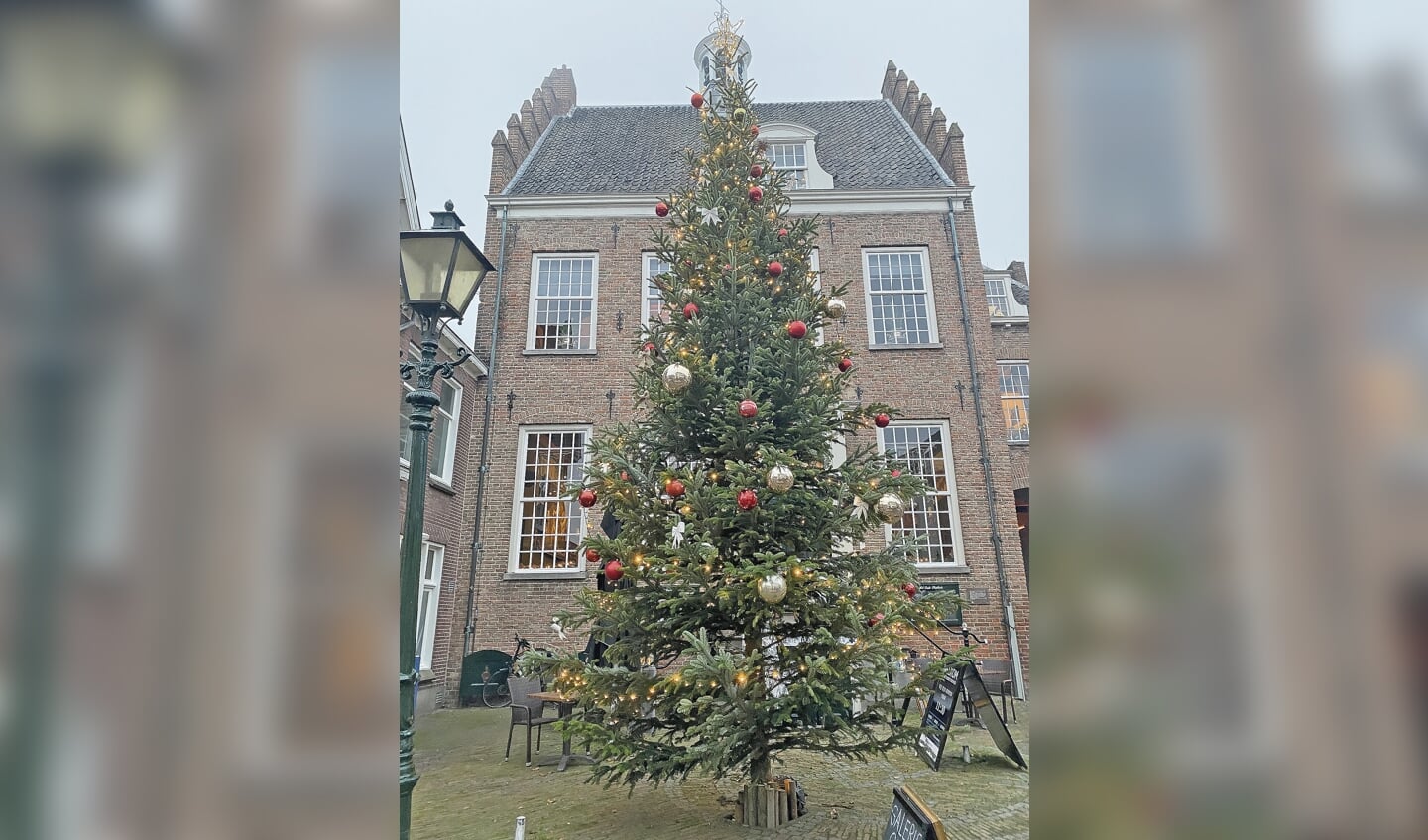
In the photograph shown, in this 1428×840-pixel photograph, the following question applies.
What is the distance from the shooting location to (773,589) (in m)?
3.97

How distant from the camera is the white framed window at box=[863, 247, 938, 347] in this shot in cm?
1303

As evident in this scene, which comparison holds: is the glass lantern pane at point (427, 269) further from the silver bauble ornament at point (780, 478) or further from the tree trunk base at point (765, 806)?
the tree trunk base at point (765, 806)

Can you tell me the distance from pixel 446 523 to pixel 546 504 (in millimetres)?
1723

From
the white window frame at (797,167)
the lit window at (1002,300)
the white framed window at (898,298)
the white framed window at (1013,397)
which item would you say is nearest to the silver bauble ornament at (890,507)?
the white framed window at (898,298)

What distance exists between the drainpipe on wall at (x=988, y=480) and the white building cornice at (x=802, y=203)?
39 centimetres

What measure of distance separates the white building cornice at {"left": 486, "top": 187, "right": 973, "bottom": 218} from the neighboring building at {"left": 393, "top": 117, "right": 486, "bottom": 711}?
3258mm

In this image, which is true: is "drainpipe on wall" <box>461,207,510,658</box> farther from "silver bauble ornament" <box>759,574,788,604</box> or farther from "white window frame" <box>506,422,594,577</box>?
"silver bauble ornament" <box>759,574,788,604</box>

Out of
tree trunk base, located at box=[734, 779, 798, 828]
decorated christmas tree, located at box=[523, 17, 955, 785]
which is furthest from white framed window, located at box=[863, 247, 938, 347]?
tree trunk base, located at box=[734, 779, 798, 828]

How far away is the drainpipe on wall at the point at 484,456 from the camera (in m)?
11.3

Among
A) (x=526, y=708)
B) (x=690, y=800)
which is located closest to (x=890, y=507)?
(x=690, y=800)

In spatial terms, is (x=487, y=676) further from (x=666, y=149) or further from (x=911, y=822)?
(x=666, y=149)
